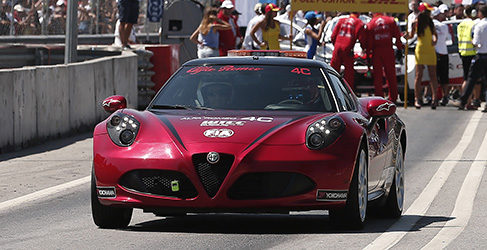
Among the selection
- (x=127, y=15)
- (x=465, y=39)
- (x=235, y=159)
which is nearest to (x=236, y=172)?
(x=235, y=159)

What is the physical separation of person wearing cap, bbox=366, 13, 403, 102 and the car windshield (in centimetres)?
1437

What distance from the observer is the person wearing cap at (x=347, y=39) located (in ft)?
78.3

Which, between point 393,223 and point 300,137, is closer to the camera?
point 300,137

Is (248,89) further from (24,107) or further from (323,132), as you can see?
(24,107)

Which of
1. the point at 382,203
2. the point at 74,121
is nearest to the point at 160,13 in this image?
the point at 74,121

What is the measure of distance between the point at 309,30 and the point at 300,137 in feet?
56.5

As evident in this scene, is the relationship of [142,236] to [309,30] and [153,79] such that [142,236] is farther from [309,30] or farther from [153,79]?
[309,30]

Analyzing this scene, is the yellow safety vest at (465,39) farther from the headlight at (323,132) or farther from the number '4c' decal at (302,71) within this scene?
the headlight at (323,132)

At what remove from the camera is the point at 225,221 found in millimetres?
9352

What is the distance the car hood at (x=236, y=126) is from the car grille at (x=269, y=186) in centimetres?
21

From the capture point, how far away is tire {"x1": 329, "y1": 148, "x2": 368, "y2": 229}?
8.39 metres

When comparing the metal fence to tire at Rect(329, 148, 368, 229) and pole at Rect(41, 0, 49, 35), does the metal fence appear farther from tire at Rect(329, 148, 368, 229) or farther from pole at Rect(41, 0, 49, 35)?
tire at Rect(329, 148, 368, 229)

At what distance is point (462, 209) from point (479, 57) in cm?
1425

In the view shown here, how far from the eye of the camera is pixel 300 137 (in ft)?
27.2
